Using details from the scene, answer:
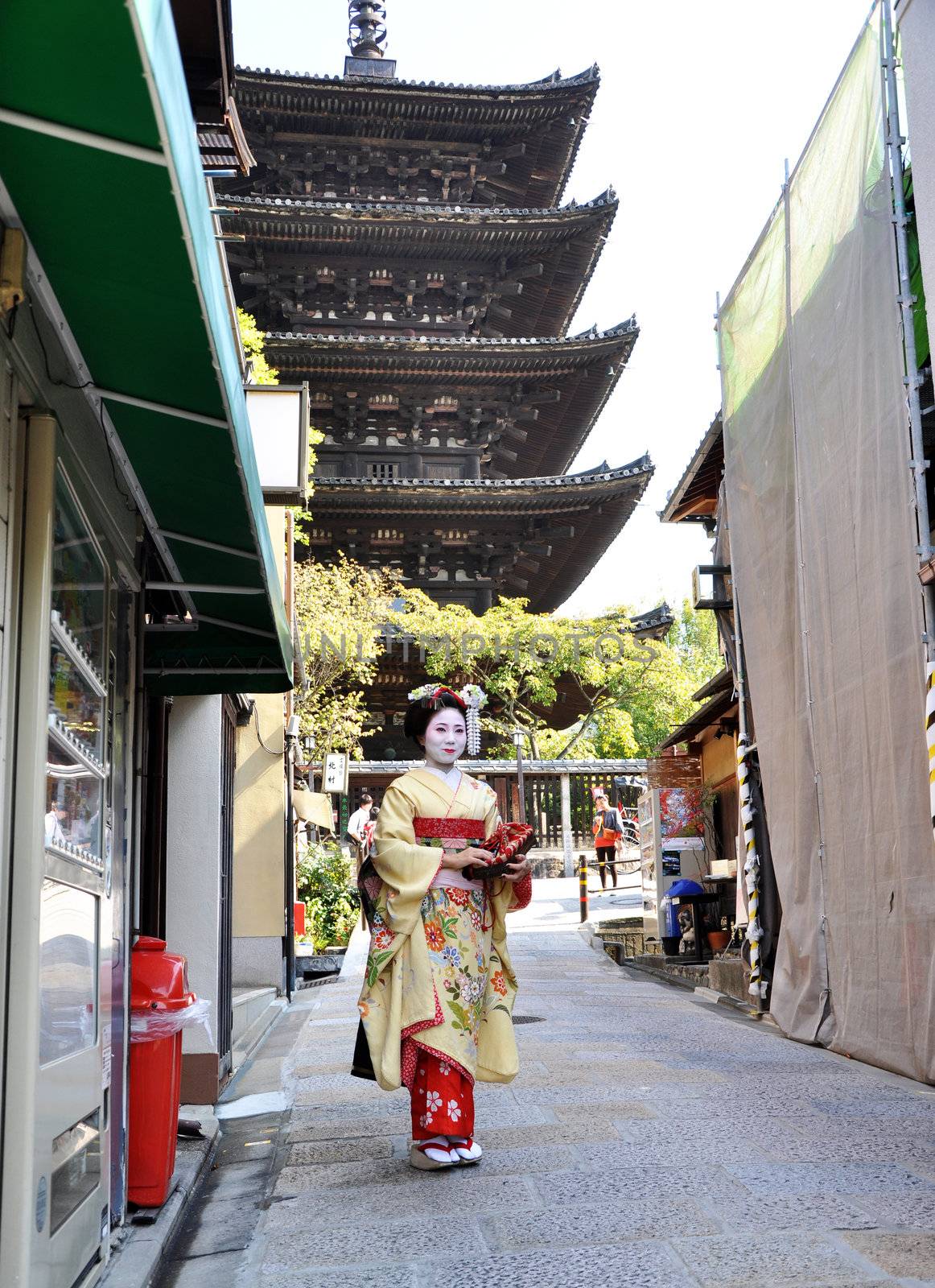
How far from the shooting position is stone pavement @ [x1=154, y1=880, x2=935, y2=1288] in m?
3.09

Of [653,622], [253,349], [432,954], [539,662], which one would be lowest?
[432,954]

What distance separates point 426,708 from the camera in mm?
4633

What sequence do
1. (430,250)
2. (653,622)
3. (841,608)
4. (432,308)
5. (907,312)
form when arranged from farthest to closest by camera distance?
(653,622)
(432,308)
(430,250)
(841,608)
(907,312)

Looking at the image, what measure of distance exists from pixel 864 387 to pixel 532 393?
18.4 metres

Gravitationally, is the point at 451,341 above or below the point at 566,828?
above

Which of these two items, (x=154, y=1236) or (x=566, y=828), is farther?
(x=566, y=828)

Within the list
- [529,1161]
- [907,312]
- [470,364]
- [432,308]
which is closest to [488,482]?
[470,364]

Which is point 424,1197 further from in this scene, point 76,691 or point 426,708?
point 76,691

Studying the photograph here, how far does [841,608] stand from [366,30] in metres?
24.0

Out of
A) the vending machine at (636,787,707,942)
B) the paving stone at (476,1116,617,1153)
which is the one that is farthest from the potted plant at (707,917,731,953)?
the paving stone at (476,1116,617,1153)

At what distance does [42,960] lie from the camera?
260cm

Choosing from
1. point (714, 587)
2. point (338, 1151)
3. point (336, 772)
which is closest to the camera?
point (338, 1151)

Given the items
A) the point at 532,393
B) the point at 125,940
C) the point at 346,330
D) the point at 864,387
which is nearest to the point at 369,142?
the point at 346,330

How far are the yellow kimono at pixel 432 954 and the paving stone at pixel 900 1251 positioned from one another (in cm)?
145
